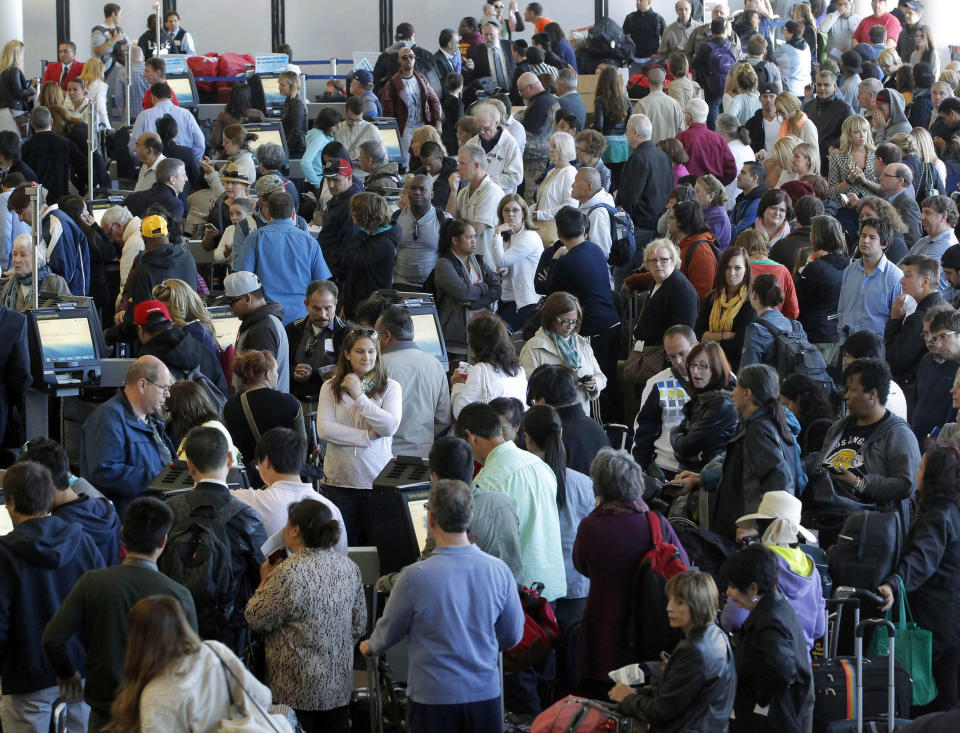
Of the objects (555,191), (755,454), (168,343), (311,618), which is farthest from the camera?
(555,191)

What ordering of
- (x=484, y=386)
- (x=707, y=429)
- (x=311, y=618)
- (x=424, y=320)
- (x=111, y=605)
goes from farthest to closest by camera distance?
(x=424, y=320), (x=484, y=386), (x=707, y=429), (x=311, y=618), (x=111, y=605)

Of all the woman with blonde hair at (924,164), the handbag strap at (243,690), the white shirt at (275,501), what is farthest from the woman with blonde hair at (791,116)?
the handbag strap at (243,690)

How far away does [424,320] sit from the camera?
30.2ft

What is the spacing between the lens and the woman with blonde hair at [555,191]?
11.7 meters

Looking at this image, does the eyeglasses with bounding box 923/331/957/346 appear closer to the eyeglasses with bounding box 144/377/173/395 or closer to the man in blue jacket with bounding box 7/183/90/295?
the eyeglasses with bounding box 144/377/173/395

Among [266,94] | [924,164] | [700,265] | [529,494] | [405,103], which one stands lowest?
[529,494]

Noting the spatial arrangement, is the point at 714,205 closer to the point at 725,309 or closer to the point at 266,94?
the point at 725,309

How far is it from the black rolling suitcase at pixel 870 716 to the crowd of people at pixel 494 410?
0.75ft

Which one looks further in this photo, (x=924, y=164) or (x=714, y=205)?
(x=924, y=164)

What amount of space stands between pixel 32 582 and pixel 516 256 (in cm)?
574

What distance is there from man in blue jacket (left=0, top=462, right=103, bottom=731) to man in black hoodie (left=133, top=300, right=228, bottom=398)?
2.61m

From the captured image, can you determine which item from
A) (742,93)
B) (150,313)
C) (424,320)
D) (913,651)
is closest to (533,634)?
(913,651)

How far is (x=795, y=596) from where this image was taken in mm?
5941

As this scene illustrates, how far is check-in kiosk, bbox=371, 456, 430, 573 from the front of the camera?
6109mm
